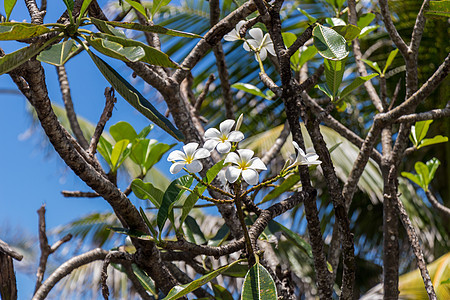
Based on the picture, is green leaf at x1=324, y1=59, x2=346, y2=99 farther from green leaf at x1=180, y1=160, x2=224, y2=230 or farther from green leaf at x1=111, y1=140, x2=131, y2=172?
green leaf at x1=111, y1=140, x2=131, y2=172

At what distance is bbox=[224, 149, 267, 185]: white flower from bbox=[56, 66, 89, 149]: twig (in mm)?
539

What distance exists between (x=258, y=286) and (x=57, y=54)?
311 millimetres

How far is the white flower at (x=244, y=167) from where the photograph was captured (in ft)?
1.73

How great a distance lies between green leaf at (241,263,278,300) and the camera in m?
0.50

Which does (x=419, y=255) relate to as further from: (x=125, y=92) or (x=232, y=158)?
(x=125, y=92)

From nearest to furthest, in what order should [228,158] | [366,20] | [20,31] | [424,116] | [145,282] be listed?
[20,31] → [228,158] → [424,116] → [145,282] → [366,20]

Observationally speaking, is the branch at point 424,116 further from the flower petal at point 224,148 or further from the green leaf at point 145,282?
the green leaf at point 145,282

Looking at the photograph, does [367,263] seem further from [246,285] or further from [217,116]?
[246,285]

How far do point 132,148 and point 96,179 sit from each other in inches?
10.9

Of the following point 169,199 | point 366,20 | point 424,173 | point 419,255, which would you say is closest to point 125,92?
point 169,199

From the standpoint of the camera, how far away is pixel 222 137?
59cm

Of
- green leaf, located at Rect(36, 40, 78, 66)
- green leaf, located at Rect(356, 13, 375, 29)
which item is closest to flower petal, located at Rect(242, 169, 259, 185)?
green leaf, located at Rect(36, 40, 78, 66)

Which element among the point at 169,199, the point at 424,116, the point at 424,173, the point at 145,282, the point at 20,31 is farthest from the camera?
the point at 424,173

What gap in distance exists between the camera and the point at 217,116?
160 inches
